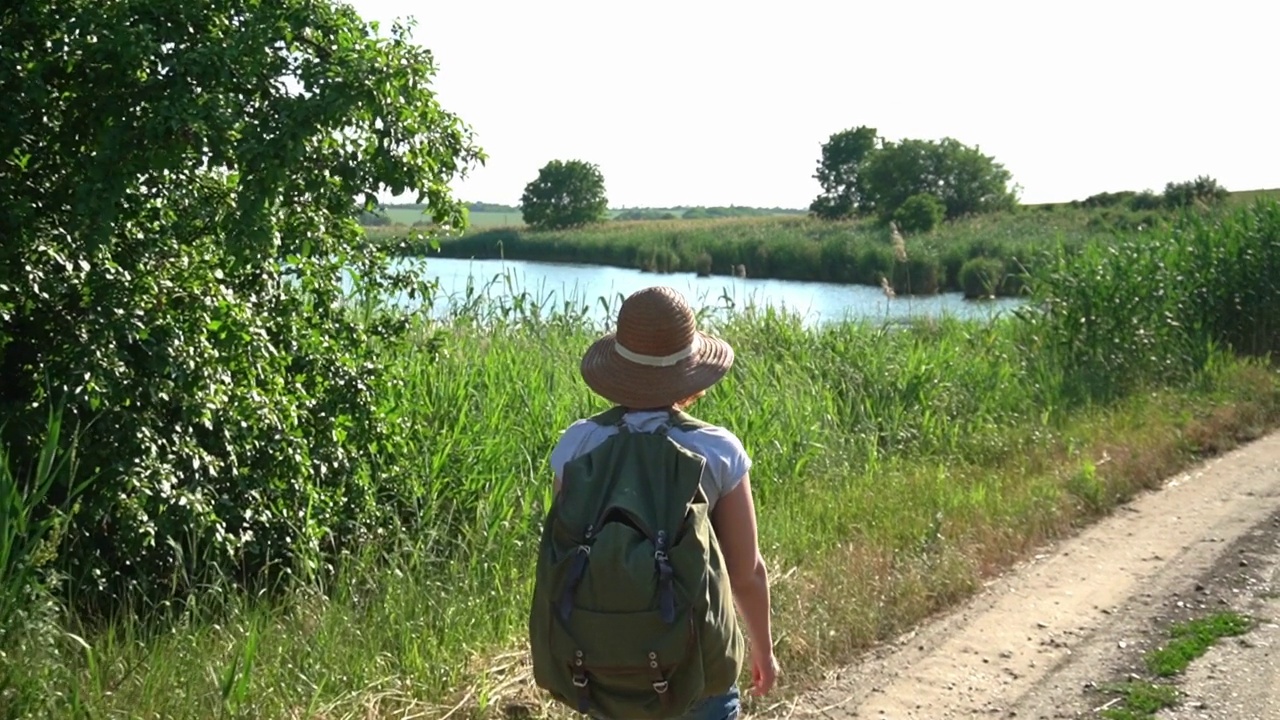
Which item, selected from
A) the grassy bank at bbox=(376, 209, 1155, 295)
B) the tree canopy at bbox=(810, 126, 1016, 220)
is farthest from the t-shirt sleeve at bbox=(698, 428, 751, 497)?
the tree canopy at bbox=(810, 126, 1016, 220)

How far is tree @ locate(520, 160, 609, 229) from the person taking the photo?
43281 mm

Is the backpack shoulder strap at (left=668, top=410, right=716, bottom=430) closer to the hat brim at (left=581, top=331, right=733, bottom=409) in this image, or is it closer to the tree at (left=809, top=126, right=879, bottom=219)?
the hat brim at (left=581, top=331, right=733, bottom=409)

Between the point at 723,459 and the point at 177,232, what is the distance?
340 cm

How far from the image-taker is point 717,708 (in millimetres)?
3197

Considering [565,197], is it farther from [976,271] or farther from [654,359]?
[654,359]

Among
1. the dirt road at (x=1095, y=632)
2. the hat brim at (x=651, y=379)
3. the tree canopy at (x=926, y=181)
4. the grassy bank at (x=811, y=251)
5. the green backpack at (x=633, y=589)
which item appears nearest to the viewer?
the green backpack at (x=633, y=589)

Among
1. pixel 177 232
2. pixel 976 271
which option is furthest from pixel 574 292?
pixel 976 271

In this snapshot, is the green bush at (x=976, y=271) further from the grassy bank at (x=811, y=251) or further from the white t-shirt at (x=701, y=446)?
the white t-shirt at (x=701, y=446)

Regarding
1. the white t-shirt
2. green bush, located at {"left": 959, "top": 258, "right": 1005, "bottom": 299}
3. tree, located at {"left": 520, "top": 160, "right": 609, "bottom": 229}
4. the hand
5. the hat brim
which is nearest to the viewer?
the white t-shirt

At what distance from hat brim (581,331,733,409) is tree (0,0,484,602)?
2344 mm

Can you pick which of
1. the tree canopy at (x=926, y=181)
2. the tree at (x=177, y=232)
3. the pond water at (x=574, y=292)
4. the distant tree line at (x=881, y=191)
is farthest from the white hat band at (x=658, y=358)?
the tree canopy at (x=926, y=181)

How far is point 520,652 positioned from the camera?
541cm

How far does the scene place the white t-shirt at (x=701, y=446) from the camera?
3.07 meters

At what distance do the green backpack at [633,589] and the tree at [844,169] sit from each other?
60.0 meters
